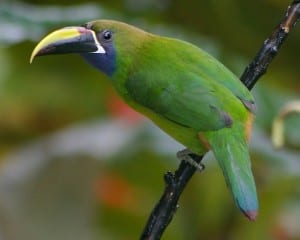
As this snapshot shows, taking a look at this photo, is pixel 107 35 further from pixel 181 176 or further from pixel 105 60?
pixel 181 176

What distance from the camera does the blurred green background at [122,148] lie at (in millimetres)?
2072

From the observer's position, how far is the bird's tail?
1.07m

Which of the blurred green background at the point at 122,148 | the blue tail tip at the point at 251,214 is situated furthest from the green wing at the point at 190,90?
the blurred green background at the point at 122,148

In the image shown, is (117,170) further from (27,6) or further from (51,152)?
(27,6)

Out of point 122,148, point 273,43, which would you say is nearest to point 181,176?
point 273,43

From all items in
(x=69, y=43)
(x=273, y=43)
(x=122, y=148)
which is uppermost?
(x=122, y=148)

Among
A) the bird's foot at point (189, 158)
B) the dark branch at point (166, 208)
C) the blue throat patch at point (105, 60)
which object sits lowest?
the dark branch at point (166, 208)

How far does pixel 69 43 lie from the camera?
119cm

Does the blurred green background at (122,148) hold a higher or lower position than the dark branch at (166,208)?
higher

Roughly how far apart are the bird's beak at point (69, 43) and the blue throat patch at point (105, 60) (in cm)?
1

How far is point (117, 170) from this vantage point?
2.32 m

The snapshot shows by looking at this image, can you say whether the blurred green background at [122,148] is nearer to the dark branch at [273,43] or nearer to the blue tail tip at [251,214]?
the dark branch at [273,43]

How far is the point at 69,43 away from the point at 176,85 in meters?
0.16

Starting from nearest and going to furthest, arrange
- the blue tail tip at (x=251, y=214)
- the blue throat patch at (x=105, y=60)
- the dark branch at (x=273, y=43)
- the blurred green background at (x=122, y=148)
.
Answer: the blue tail tip at (x=251, y=214), the dark branch at (x=273, y=43), the blue throat patch at (x=105, y=60), the blurred green background at (x=122, y=148)
